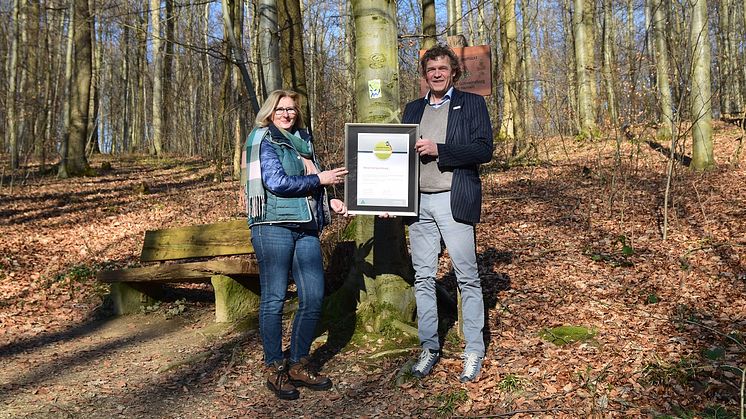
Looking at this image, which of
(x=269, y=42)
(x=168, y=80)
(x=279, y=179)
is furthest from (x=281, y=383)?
(x=168, y=80)

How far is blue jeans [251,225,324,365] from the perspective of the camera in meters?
3.54

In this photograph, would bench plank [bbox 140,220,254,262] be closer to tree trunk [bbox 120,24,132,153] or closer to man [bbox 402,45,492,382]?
man [bbox 402,45,492,382]

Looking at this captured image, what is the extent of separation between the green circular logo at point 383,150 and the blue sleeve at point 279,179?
41 centimetres

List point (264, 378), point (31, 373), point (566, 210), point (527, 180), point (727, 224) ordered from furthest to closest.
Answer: point (527, 180) → point (566, 210) → point (727, 224) → point (31, 373) → point (264, 378)

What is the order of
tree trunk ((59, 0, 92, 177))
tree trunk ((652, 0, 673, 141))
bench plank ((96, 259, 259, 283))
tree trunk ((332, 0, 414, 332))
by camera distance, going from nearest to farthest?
tree trunk ((332, 0, 414, 332)) < bench plank ((96, 259, 259, 283)) < tree trunk ((652, 0, 673, 141)) < tree trunk ((59, 0, 92, 177))

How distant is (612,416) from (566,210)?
5171mm

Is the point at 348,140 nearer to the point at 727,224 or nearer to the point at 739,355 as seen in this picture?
the point at 739,355

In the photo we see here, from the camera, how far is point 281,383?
363cm

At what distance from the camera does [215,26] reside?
2702 centimetres

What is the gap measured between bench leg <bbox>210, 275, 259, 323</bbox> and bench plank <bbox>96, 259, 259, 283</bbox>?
77mm

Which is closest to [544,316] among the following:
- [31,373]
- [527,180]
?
[31,373]

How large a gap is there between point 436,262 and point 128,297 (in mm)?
Result: 4055

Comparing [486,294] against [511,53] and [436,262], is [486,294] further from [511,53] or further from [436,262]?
[511,53]

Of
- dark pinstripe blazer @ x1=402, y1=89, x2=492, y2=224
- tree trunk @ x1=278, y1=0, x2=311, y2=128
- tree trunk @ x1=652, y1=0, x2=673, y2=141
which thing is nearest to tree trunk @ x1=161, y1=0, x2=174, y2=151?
tree trunk @ x1=278, y1=0, x2=311, y2=128
